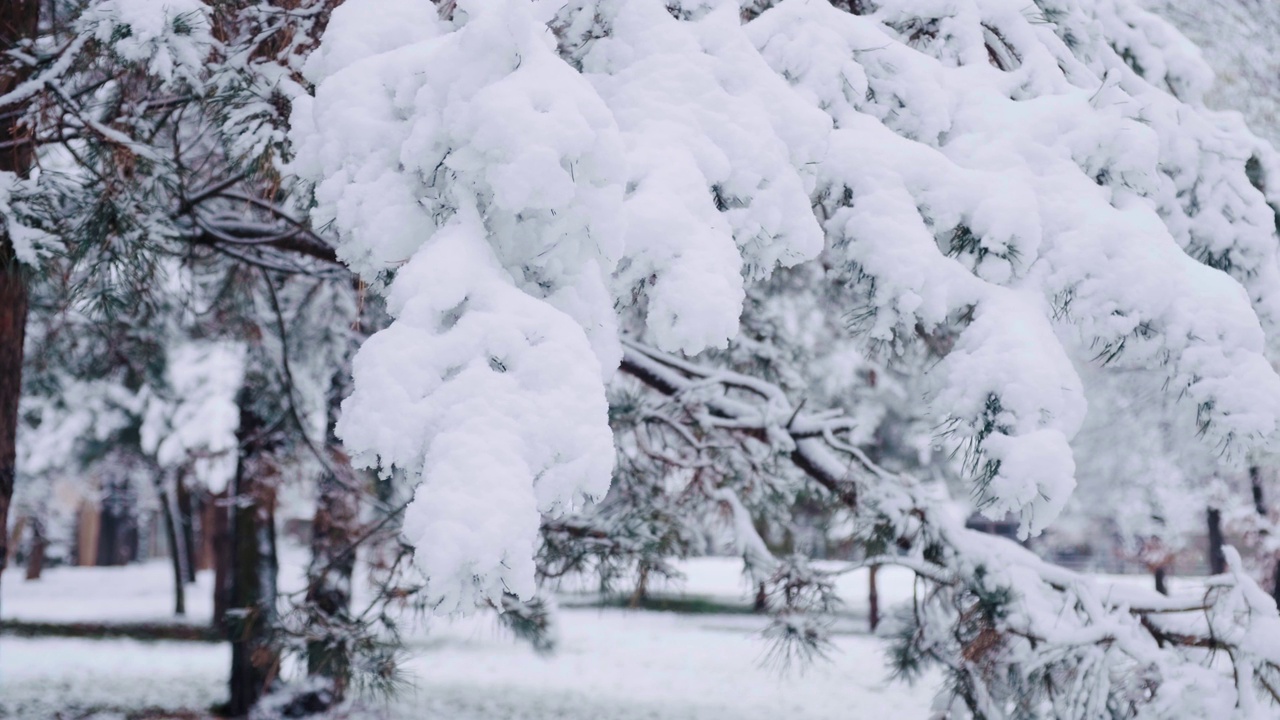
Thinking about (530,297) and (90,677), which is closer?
(530,297)

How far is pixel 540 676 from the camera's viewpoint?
1185cm

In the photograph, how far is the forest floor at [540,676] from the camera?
30.0 ft

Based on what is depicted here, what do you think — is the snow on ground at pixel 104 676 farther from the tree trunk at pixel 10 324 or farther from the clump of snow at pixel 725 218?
the clump of snow at pixel 725 218

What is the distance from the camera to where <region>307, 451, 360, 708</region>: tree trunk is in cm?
370

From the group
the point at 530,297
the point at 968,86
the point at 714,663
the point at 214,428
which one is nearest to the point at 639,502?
the point at 968,86

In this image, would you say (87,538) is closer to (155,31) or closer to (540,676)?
(540,676)

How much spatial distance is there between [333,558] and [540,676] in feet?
26.7

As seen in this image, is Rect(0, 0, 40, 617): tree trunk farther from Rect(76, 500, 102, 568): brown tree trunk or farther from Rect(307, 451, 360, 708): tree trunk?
Rect(76, 500, 102, 568): brown tree trunk

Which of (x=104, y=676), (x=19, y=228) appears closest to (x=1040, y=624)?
(x=19, y=228)

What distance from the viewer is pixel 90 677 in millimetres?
10867

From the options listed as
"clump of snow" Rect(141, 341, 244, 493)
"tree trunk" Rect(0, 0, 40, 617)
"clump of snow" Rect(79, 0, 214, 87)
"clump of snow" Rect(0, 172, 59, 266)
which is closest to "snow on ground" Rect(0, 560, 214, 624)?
"clump of snow" Rect(141, 341, 244, 493)

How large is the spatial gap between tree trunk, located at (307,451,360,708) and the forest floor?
875 mm

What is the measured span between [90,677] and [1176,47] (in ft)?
40.4

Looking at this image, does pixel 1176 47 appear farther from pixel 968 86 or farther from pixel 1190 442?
pixel 1190 442
